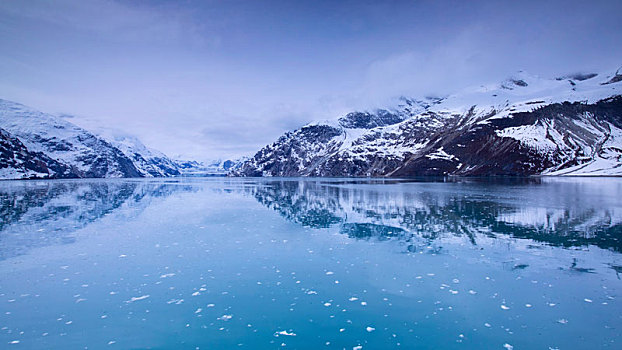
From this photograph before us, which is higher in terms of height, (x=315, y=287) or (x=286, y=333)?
(x=315, y=287)

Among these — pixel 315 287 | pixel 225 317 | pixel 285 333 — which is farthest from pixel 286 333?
pixel 315 287

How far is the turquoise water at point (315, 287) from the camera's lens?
37.6ft

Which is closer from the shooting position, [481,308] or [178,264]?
[481,308]

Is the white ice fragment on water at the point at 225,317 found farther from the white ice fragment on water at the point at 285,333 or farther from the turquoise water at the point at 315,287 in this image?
the white ice fragment on water at the point at 285,333

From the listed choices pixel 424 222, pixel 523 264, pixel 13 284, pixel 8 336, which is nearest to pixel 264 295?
pixel 8 336

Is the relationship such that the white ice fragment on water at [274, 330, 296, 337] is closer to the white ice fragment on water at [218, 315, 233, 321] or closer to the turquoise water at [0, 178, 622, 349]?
the turquoise water at [0, 178, 622, 349]

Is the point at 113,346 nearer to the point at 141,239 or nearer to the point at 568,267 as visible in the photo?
the point at 141,239

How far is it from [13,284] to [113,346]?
9855 millimetres

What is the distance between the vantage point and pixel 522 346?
1059 cm

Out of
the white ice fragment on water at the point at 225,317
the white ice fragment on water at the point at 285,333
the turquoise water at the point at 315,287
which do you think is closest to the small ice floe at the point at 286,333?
the white ice fragment on water at the point at 285,333

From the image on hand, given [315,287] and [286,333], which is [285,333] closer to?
[286,333]

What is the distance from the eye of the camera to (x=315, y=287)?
52.8ft

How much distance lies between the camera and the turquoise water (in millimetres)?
11461

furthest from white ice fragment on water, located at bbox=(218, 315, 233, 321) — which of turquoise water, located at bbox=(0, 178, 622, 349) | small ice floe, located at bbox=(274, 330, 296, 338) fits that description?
small ice floe, located at bbox=(274, 330, 296, 338)
